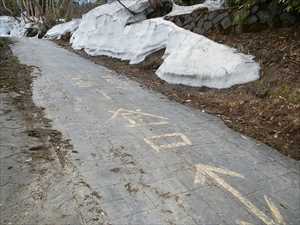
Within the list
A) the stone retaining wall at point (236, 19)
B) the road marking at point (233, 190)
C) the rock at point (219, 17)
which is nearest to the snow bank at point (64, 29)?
the stone retaining wall at point (236, 19)

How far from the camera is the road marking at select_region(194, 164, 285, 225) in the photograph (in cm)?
260

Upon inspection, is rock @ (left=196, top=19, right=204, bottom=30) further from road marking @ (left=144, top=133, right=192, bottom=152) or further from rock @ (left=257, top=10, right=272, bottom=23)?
road marking @ (left=144, top=133, right=192, bottom=152)

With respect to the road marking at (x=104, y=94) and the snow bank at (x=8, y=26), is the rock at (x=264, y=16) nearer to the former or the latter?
the road marking at (x=104, y=94)

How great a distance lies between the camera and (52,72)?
7.39 metres

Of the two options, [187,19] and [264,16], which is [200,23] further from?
[264,16]

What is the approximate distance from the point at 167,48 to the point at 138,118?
11.0 ft

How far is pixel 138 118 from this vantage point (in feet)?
15.1

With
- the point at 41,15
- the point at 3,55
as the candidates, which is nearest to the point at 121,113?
the point at 3,55

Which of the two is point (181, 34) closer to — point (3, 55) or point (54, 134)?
point (54, 134)

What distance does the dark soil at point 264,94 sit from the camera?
13.5 feet

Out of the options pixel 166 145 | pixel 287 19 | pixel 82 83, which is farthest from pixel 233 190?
pixel 287 19

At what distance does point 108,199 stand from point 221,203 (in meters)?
0.95

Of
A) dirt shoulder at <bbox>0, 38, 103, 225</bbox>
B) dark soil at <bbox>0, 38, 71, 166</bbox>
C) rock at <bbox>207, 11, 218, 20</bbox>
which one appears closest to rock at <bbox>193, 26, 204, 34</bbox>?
rock at <bbox>207, 11, 218, 20</bbox>

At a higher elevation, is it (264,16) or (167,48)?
(264,16)
